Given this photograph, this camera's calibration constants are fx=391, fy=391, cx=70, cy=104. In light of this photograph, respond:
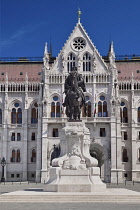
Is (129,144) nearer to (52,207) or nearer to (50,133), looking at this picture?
(50,133)

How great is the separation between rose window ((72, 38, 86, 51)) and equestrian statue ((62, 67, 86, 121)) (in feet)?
140

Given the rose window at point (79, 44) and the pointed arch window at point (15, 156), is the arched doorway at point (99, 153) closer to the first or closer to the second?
the pointed arch window at point (15, 156)

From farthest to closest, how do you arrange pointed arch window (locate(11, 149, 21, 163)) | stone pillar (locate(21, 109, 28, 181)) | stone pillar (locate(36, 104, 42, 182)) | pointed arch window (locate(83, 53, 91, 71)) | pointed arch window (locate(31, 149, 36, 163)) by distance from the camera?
pointed arch window (locate(11, 149, 21, 163)), pointed arch window (locate(31, 149, 36, 163)), stone pillar (locate(21, 109, 28, 181)), pointed arch window (locate(83, 53, 91, 71)), stone pillar (locate(36, 104, 42, 182))

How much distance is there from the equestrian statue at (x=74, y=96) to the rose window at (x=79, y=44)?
42.6m

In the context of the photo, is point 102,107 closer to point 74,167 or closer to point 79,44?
point 79,44

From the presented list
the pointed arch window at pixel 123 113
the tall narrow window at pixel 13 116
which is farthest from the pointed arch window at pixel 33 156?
the pointed arch window at pixel 123 113

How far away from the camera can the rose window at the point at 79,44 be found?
77125 millimetres

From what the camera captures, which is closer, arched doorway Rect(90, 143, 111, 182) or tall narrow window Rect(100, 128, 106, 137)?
arched doorway Rect(90, 143, 111, 182)

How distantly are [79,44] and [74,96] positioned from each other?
4474 centimetres

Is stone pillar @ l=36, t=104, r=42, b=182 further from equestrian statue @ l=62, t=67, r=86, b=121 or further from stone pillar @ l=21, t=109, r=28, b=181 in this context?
equestrian statue @ l=62, t=67, r=86, b=121

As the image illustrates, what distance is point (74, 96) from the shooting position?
34.0 metres

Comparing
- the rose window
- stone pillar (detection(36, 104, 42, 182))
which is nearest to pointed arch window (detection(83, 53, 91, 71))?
the rose window

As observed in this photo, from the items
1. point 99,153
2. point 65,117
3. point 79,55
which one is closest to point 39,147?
point 65,117

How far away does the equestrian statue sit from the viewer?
34062 mm
